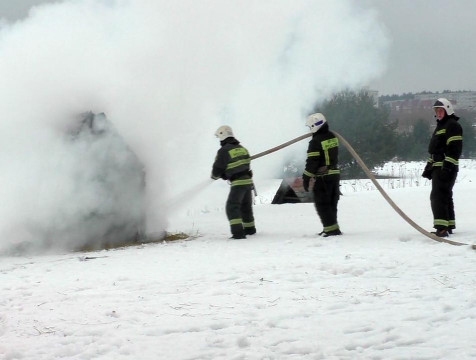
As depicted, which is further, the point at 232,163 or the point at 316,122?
the point at 232,163

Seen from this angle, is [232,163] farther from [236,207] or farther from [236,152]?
[236,207]

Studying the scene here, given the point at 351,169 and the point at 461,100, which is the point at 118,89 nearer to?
the point at 351,169

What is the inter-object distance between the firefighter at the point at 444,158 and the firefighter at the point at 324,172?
1562 mm

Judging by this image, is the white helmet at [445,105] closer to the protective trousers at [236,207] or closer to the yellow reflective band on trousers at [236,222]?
the protective trousers at [236,207]

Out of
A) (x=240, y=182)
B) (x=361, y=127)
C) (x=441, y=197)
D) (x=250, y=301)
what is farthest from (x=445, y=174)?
(x=361, y=127)

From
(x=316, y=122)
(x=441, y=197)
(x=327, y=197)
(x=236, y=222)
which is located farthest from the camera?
(x=236, y=222)

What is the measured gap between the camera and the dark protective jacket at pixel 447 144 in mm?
8969

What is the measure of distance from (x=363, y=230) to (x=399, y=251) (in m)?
2.76

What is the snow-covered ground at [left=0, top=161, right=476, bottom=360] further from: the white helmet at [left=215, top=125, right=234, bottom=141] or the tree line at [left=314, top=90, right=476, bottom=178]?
the tree line at [left=314, top=90, right=476, bottom=178]

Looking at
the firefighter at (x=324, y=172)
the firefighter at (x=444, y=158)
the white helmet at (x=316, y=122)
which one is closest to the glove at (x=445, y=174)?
the firefighter at (x=444, y=158)

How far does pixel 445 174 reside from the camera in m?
9.01

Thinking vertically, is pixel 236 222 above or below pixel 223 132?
below

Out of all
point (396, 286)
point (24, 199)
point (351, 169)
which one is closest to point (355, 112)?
point (351, 169)

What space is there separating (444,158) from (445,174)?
257 mm
